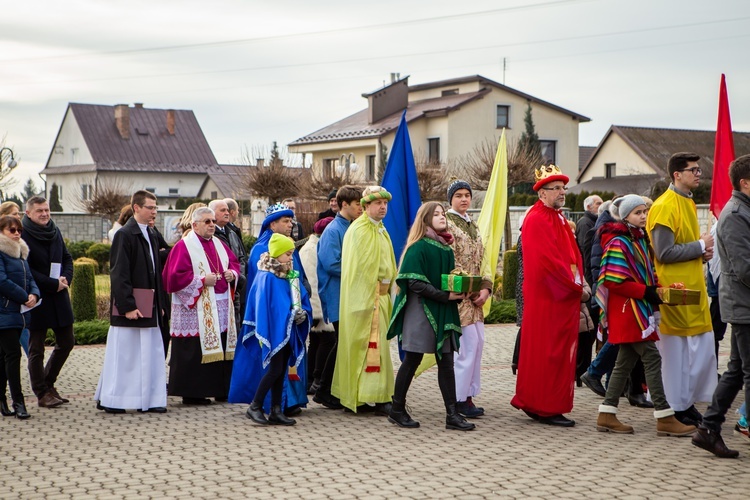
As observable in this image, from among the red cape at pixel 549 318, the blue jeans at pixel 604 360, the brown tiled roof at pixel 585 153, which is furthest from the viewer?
the brown tiled roof at pixel 585 153

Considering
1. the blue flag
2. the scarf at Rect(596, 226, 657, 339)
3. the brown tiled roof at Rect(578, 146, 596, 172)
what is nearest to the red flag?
the scarf at Rect(596, 226, 657, 339)

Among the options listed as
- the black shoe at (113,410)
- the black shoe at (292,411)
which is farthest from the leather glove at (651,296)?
the black shoe at (113,410)

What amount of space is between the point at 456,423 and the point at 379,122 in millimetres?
45438

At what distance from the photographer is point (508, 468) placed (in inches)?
256

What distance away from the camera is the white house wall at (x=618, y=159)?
5338 centimetres

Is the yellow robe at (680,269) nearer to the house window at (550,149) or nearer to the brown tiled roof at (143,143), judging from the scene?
the house window at (550,149)

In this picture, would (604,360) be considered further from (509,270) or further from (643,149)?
(643,149)

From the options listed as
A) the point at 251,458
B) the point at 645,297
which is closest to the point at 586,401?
the point at 645,297

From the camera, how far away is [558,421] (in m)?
8.05

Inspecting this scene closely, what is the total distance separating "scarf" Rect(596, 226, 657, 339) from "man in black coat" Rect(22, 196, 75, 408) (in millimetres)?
4979

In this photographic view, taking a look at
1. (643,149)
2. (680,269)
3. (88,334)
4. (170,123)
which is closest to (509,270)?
(88,334)

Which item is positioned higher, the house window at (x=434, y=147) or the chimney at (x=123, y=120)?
the chimney at (x=123, y=120)

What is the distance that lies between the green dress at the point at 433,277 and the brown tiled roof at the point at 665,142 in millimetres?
45421

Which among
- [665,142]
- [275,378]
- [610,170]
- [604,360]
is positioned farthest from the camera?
[610,170]
